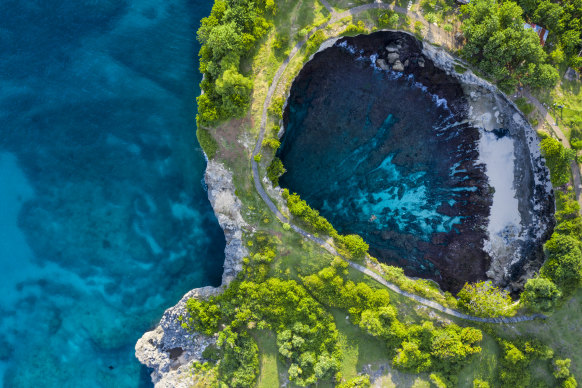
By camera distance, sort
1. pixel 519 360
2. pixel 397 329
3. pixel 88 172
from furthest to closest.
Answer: pixel 88 172 → pixel 397 329 → pixel 519 360

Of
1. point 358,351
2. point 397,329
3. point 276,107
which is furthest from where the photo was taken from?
point 358,351

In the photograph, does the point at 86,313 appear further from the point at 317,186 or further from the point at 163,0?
the point at 163,0

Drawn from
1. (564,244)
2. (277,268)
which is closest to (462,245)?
(564,244)

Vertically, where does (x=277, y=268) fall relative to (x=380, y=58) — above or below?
below

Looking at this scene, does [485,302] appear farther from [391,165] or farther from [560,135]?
[560,135]

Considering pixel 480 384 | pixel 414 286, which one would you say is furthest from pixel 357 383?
pixel 480 384

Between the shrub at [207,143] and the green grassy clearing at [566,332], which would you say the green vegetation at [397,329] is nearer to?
the green grassy clearing at [566,332]
